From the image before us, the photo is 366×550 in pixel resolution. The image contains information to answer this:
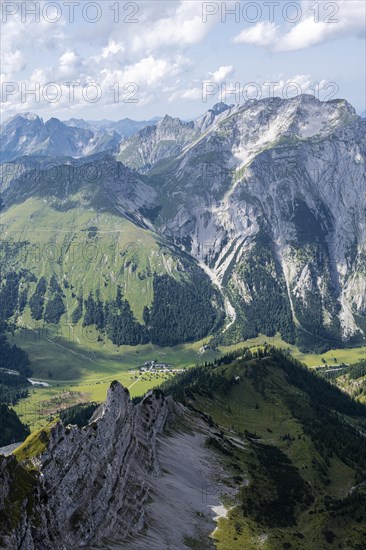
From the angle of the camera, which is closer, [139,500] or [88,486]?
[88,486]

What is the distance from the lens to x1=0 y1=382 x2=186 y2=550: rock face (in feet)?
355

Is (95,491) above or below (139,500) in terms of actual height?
above

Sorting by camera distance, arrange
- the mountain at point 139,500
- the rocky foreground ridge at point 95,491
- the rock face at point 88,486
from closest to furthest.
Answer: the rocky foreground ridge at point 95,491
the rock face at point 88,486
the mountain at point 139,500

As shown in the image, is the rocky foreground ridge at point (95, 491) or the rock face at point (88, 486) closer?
the rocky foreground ridge at point (95, 491)

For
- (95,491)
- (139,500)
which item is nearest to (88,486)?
(95,491)

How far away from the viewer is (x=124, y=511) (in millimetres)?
136625

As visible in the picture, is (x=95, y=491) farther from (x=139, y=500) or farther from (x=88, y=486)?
(x=139, y=500)

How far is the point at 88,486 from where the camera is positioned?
12719cm

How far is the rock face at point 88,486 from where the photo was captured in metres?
108

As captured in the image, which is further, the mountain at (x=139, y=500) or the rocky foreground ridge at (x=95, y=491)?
the mountain at (x=139, y=500)

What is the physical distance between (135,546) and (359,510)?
85154mm

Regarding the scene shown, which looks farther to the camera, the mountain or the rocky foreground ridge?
the mountain

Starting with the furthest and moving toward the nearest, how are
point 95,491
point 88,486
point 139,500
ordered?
point 139,500, point 95,491, point 88,486

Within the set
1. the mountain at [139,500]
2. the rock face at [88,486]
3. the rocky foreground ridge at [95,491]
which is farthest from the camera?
the mountain at [139,500]
